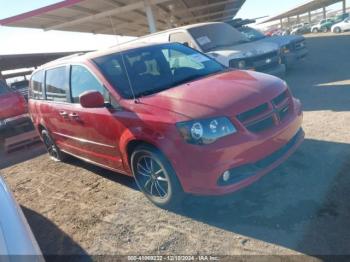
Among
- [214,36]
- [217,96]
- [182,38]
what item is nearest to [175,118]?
[217,96]

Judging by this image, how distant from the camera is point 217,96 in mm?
3611

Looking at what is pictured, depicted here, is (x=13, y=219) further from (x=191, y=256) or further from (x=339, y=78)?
(x=339, y=78)

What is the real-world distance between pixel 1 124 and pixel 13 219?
8.96 m

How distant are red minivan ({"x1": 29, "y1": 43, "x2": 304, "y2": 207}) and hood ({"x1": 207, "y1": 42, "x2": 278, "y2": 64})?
2700 millimetres

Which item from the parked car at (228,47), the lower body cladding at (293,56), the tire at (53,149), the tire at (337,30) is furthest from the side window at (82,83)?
the tire at (337,30)

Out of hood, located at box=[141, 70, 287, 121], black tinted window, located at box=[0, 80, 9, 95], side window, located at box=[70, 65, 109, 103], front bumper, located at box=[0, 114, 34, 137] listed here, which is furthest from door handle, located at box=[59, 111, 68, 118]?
black tinted window, located at box=[0, 80, 9, 95]

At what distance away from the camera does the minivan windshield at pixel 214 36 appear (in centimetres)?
847

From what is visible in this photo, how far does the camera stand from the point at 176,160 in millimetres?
3428

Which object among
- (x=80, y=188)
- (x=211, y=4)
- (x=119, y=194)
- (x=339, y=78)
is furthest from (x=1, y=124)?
(x=211, y=4)

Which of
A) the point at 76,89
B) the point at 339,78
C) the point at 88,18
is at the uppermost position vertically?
the point at 88,18

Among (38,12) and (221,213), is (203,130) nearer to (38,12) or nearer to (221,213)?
(221,213)

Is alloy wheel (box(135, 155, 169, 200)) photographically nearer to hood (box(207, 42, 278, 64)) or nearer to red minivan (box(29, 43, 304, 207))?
red minivan (box(29, 43, 304, 207))

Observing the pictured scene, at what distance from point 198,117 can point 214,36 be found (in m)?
6.06

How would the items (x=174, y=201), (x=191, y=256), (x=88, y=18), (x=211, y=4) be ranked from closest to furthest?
(x=191, y=256) < (x=174, y=201) < (x=88, y=18) < (x=211, y=4)
